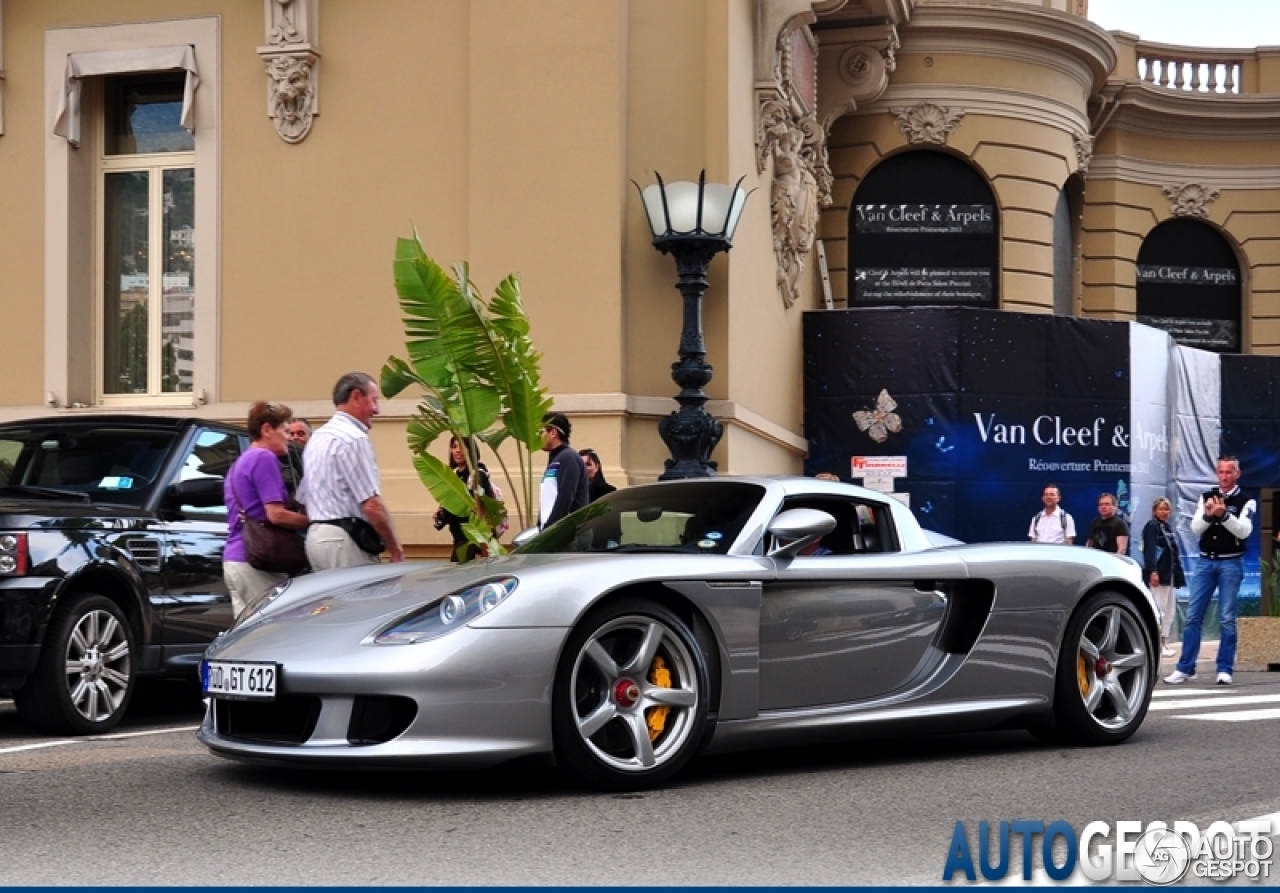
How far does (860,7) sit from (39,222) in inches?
398

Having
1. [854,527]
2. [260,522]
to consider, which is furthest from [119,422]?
[854,527]

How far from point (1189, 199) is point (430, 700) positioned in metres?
25.7

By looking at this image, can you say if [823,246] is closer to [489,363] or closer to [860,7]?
[860,7]

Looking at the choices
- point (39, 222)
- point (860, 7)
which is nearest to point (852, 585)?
point (39, 222)

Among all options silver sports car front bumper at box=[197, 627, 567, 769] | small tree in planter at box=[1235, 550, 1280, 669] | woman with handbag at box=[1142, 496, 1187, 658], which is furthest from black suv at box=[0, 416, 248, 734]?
woman with handbag at box=[1142, 496, 1187, 658]

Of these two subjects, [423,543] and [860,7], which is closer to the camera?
[423,543]

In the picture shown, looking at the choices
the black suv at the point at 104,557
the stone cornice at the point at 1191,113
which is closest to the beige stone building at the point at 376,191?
the black suv at the point at 104,557

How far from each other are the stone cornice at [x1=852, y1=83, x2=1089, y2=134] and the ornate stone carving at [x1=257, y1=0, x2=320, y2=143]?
32.6 ft

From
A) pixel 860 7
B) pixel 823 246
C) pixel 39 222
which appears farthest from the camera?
pixel 823 246

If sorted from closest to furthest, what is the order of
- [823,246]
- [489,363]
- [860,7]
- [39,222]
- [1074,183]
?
[489,363] → [39,222] → [860,7] → [823,246] → [1074,183]

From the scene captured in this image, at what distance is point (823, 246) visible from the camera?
80.9ft

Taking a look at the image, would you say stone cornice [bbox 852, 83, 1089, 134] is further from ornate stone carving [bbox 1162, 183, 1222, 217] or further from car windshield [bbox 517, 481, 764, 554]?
car windshield [bbox 517, 481, 764, 554]

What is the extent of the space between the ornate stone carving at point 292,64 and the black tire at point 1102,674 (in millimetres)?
10407

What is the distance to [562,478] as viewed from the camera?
42.3ft
